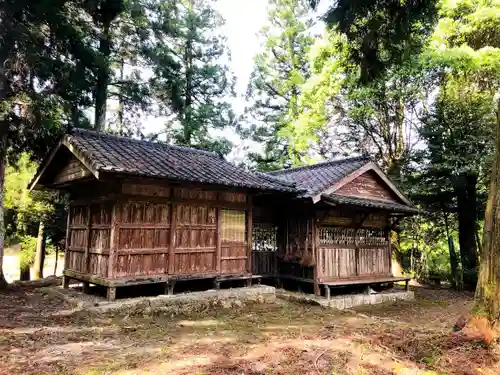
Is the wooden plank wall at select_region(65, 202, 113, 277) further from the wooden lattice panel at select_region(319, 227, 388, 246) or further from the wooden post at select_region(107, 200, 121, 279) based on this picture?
the wooden lattice panel at select_region(319, 227, 388, 246)

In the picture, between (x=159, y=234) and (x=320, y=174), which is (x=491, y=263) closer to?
(x=159, y=234)

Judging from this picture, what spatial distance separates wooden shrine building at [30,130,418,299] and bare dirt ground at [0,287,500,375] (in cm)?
151

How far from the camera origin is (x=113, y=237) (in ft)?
29.3

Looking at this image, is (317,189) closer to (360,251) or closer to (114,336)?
(360,251)

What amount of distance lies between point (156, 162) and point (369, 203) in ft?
23.7

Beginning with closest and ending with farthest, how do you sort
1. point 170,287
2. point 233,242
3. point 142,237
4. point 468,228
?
point 142,237, point 170,287, point 233,242, point 468,228

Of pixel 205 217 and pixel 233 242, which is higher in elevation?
pixel 205 217

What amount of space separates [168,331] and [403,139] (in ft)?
51.9

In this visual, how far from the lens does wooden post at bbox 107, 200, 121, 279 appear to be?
8.83 meters

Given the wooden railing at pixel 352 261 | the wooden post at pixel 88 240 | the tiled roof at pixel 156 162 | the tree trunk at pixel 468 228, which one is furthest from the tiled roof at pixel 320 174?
the wooden post at pixel 88 240

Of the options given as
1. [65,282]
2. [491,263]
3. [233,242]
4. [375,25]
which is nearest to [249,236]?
[233,242]

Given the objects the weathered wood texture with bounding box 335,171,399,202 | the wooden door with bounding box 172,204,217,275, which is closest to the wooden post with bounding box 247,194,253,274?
the wooden door with bounding box 172,204,217,275

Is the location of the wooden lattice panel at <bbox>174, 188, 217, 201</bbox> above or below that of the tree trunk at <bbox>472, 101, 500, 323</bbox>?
above

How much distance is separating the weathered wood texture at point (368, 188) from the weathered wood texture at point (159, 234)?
4.12m
